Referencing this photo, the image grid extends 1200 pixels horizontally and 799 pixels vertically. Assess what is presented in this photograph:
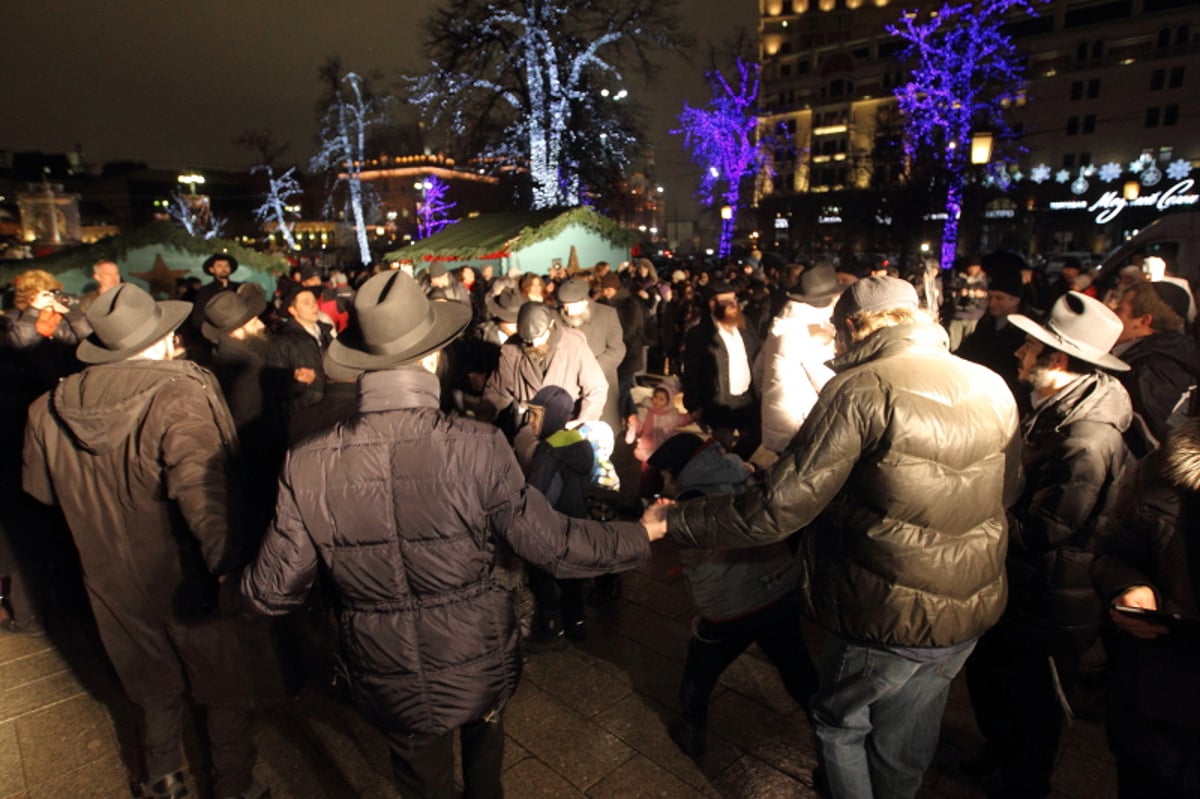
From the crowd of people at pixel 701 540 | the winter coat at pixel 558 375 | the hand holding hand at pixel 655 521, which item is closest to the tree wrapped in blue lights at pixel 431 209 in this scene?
the winter coat at pixel 558 375

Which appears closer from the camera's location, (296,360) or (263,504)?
(263,504)

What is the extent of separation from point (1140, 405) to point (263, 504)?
5272 millimetres

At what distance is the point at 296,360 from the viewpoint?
5473 mm

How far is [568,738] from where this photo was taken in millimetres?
3268

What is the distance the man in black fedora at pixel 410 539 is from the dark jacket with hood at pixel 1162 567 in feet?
5.11

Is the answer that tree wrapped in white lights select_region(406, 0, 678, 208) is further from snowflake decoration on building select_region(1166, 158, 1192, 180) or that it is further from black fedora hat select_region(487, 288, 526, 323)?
snowflake decoration on building select_region(1166, 158, 1192, 180)

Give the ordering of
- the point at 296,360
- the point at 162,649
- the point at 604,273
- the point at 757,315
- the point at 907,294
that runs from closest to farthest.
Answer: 1. the point at 907,294
2. the point at 162,649
3. the point at 296,360
4. the point at 757,315
5. the point at 604,273

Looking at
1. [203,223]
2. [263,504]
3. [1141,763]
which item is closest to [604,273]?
[263,504]

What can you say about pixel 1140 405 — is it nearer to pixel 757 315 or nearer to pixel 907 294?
pixel 907 294

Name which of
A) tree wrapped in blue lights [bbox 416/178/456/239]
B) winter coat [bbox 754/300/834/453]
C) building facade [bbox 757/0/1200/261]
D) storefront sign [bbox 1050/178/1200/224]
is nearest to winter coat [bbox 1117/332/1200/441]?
winter coat [bbox 754/300/834/453]

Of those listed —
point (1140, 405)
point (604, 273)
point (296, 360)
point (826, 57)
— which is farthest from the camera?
point (826, 57)

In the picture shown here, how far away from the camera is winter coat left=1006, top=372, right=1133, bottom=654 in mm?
2387

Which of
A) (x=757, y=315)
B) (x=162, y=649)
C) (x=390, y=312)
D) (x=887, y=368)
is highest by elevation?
(x=390, y=312)

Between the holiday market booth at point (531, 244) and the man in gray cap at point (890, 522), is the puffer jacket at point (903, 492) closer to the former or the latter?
the man in gray cap at point (890, 522)
